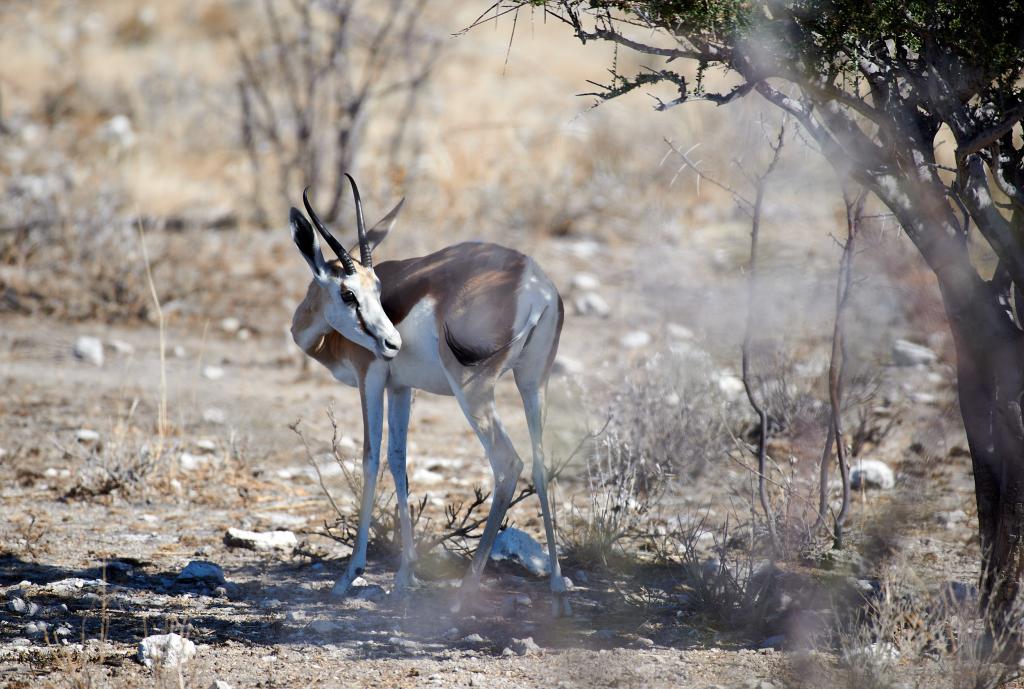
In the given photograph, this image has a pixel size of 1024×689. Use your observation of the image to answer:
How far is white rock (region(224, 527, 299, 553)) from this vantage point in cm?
536

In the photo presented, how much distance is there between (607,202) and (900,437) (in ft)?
19.5

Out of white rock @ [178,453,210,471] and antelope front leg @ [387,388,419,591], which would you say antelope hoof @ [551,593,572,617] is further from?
white rock @ [178,453,210,471]

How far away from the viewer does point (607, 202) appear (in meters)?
12.5

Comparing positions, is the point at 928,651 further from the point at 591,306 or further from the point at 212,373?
the point at 591,306

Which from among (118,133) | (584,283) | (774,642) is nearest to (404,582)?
(774,642)

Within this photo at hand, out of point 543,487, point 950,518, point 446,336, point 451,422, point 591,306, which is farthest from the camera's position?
Result: point 591,306

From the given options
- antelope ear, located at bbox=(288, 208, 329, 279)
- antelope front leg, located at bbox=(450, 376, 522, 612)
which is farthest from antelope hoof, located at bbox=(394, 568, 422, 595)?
antelope ear, located at bbox=(288, 208, 329, 279)

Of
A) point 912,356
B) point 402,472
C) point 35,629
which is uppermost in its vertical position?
point 912,356

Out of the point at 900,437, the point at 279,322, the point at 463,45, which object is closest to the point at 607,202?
the point at 279,322

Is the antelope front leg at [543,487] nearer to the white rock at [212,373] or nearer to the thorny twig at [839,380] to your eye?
the thorny twig at [839,380]

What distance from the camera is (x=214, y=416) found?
7.41 metres

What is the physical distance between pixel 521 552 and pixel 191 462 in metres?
2.44

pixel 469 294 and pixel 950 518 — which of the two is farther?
pixel 950 518

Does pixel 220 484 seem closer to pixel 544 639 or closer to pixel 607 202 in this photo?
pixel 544 639
